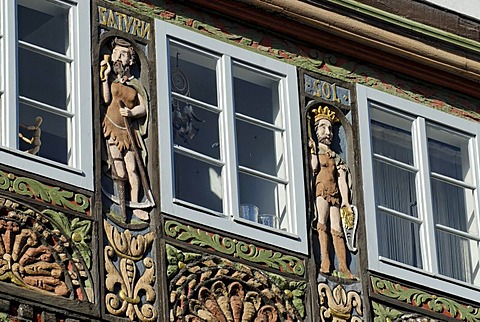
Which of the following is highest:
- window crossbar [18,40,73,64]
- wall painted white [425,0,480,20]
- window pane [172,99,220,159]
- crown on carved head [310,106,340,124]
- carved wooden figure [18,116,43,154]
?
wall painted white [425,0,480,20]

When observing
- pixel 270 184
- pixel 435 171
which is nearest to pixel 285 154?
pixel 270 184

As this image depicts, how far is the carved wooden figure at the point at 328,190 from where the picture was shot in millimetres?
19938

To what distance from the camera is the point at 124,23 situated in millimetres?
19547

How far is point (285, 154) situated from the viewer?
20.0 meters

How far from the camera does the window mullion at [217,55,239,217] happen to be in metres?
19.4

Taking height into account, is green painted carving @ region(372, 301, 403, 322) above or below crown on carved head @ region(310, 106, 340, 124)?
below

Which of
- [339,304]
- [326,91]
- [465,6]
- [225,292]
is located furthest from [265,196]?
[465,6]

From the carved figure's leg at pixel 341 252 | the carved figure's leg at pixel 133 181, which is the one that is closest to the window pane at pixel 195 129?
the carved figure's leg at pixel 133 181

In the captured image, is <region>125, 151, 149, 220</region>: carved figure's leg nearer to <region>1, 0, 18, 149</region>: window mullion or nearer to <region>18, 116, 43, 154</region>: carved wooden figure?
<region>18, 116, 43, 154</region>: carved wooden figure

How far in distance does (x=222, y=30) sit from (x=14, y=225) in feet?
9.57

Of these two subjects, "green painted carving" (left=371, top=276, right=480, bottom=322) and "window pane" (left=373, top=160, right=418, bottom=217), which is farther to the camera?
"window pane" (left=373, top=160, right=418, bottom=217)

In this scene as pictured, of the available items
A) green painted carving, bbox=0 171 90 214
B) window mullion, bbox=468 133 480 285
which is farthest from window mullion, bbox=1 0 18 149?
window mullion, bbox=468 133 480 285

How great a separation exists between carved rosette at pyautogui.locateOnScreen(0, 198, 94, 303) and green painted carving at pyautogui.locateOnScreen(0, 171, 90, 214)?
0.31ft

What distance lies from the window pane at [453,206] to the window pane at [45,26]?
140 inches
